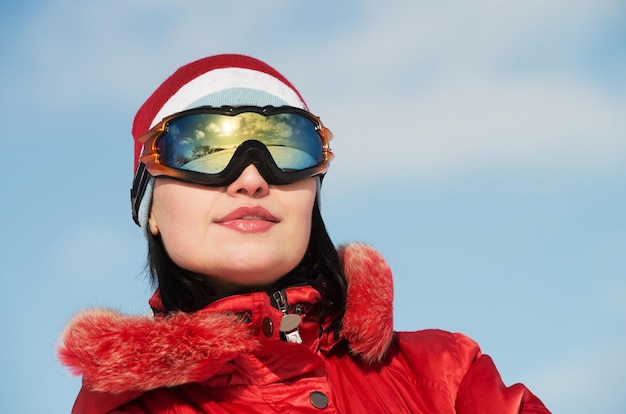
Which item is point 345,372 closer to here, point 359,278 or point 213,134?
point 359,278

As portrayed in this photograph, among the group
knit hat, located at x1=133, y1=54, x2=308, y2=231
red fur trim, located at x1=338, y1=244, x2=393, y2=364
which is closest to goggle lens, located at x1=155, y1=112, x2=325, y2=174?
knit hat, located at x1=133, y1=54, x2=308, y2=231

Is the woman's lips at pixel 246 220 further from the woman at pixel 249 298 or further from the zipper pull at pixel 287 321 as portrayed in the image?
the zipper pull at pixel 287 321

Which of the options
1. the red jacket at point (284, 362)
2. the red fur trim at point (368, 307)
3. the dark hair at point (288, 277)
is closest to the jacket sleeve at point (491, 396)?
the red jacket at point (284, 362)

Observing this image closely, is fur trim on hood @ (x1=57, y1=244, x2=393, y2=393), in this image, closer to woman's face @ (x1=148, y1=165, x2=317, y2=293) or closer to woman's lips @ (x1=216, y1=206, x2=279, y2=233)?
A: woman's face @ (x1=148, y1=165, x2=317, y2=293)

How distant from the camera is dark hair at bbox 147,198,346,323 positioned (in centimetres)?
291

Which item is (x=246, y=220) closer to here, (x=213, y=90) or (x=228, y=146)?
(x=228, y=146)

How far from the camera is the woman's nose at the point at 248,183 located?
2.82 metres

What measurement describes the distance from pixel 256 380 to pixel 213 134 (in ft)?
2.90

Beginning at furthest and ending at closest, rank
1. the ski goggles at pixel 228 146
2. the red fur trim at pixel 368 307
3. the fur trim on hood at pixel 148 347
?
1. the red fur trim at pixel 368 307
2. the ski goggles at pixel 228 146
3. the fur trim on hood at pixel 148 347

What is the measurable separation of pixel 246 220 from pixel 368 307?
593mm

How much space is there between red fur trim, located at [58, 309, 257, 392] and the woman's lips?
0.34m

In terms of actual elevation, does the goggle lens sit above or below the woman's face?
above

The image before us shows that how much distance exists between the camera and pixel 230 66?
3168 millimetres

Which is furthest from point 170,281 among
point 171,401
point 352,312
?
point 352,312
